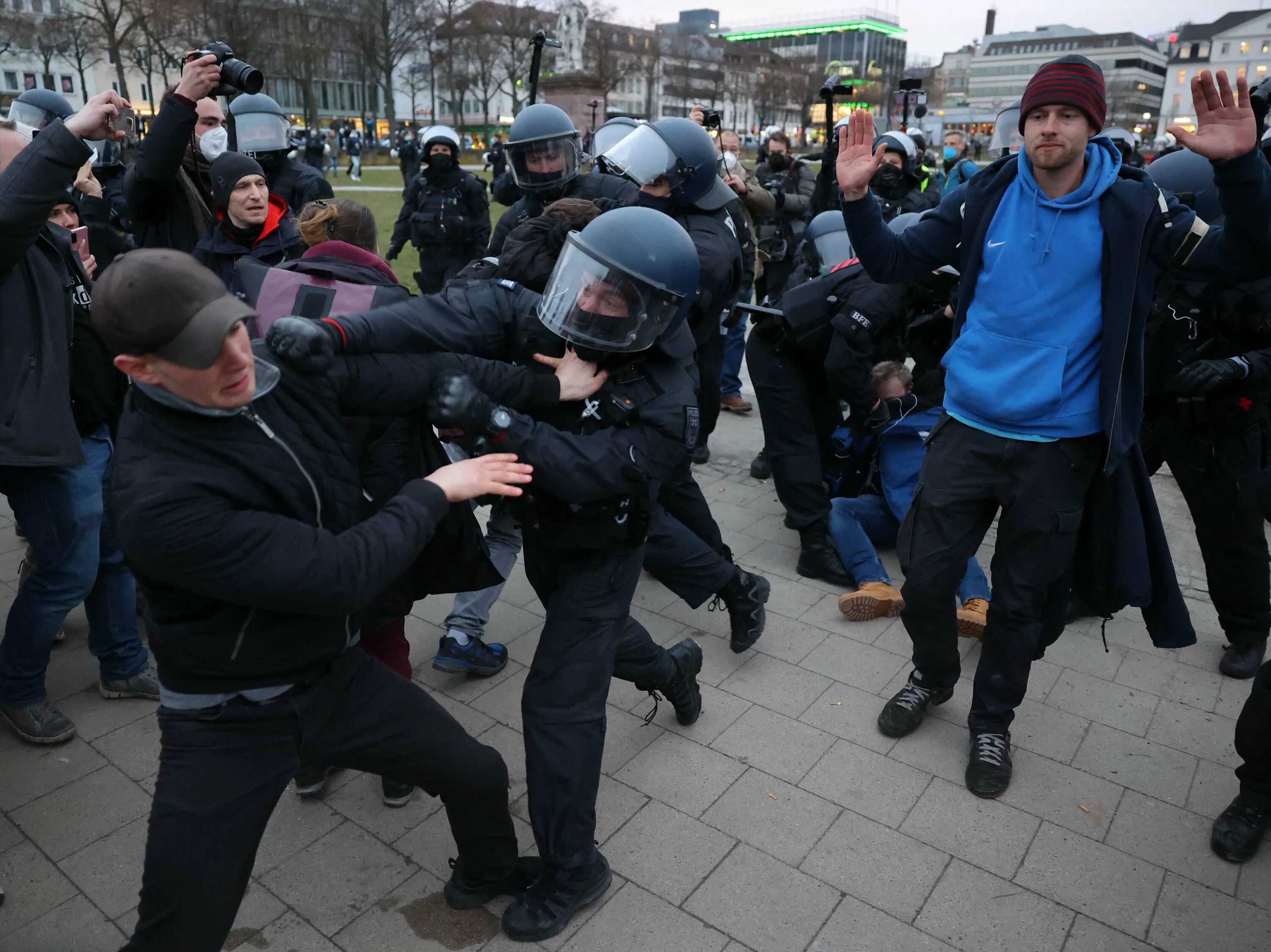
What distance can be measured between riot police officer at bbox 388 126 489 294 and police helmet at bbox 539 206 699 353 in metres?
6.57

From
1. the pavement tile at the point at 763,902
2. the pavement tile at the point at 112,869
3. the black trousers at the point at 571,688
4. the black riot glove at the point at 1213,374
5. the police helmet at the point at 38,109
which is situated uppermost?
the police helmet at the point at 38,109

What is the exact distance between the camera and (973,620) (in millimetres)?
4043

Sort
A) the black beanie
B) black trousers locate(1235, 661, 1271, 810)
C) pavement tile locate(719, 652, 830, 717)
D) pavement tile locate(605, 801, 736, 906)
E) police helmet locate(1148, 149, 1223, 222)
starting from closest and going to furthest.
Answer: pavement tile locate(605, 801, 736, 906) < black trousers locate(1235, 661, 1271, 810) < pavement tile locate(719, 652, 830, 717) < police helmet locate(1148, 149, 1223, 222) < the black beanie

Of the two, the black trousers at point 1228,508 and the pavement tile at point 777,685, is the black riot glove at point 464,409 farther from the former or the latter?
the black trousers at point 1228,508

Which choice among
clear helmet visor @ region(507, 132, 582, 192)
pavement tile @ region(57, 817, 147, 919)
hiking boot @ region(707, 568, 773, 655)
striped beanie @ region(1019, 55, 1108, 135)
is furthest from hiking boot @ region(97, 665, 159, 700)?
striped beanie @ region(1019, 55, 1108, 135)

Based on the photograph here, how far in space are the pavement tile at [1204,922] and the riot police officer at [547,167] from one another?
11.6 feet

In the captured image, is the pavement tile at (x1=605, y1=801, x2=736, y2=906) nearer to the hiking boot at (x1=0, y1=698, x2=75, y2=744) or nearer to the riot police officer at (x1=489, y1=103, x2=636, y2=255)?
the hiking boot at (x1=0, y1=698, x2=75, y2=744)

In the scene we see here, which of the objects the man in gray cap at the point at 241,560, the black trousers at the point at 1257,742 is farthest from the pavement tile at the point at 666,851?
the black trousers at the point at 1257,742

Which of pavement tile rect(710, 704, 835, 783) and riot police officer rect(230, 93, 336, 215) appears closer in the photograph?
pavement tile rect(710, 704, 835, 783)

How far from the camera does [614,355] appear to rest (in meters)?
2.51

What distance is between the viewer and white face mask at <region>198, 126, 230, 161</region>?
510 centimetres

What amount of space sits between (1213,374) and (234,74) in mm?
3696

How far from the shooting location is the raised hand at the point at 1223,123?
2.41 meters

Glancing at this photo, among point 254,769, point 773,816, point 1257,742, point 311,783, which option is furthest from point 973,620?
point 254,769
